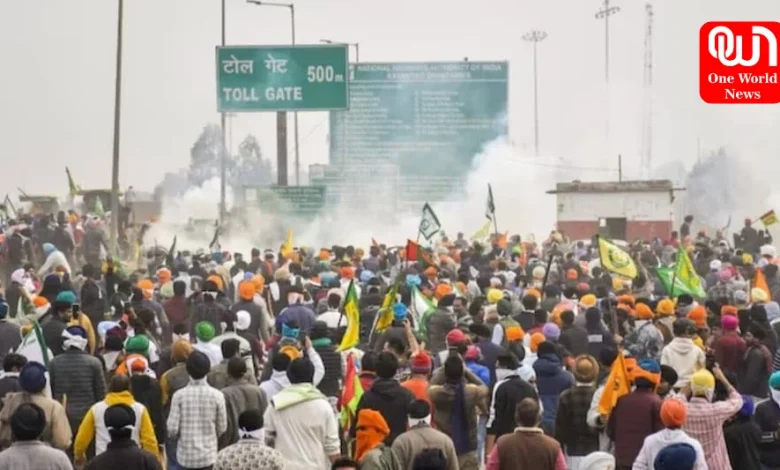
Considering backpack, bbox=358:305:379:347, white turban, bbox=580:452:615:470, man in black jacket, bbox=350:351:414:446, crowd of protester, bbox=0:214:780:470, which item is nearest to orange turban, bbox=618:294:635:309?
crowd of protester, bbox=0:214:780:470

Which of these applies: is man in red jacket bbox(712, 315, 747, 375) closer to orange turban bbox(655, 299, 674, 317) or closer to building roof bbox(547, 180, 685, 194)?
orange turban bbox(655, 299, 674, 317)

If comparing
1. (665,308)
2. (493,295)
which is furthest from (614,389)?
(493,295)

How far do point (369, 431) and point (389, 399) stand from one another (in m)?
0.42

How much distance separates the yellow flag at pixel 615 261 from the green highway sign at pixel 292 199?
1952 centimetres

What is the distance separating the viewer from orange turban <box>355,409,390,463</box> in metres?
9.64

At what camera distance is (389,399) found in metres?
10.1

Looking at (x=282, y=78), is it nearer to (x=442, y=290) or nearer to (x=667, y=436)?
(x=442, y=290)

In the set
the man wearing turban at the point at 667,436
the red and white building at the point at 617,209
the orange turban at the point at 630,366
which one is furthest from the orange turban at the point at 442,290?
the red and white building at the point at 617,209

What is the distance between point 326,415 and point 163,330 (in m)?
6.08

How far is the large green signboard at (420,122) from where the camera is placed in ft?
164

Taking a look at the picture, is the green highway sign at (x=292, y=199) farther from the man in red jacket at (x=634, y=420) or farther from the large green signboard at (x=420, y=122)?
the man in red jacket at (x=634, y=420)

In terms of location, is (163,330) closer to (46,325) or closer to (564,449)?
(46,325)

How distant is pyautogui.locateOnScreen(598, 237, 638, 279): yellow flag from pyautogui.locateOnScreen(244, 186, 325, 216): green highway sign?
19524 mm

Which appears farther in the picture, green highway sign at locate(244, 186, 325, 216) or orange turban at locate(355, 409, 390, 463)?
green highway sign at locate(244, 186, 325, 216)
